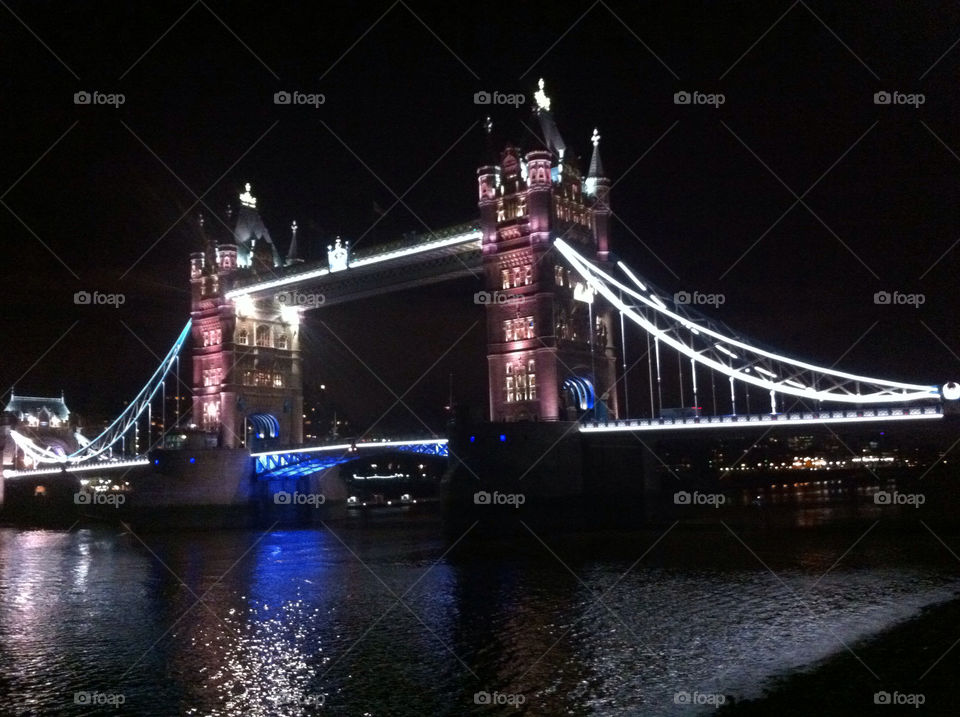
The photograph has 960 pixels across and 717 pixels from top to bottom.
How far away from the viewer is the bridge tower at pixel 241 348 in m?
62.0

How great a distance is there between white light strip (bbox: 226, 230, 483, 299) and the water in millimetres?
17240

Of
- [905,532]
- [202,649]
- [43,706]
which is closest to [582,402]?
[905,532]

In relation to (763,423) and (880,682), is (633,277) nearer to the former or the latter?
(763,423)

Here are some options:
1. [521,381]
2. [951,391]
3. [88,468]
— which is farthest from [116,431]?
[951,391]

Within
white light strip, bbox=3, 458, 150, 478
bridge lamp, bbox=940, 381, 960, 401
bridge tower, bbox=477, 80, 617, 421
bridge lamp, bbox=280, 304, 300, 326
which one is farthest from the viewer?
bridge lamp, bbox=280, 304, 300, 326

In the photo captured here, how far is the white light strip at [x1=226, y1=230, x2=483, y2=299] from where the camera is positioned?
1834 inches

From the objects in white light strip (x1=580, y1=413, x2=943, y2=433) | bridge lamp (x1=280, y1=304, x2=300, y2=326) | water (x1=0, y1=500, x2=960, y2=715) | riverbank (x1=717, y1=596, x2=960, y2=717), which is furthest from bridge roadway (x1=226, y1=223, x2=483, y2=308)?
riverbank (x1=717, y1=596, x2=960, y2=717)

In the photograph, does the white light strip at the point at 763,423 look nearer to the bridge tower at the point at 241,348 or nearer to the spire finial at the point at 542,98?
the spire finial at the point at 542,98

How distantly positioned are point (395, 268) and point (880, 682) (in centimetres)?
3934

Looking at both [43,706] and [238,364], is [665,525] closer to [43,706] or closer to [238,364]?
[43,706]

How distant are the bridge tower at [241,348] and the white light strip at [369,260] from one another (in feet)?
3.81

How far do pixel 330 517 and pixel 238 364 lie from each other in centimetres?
1204

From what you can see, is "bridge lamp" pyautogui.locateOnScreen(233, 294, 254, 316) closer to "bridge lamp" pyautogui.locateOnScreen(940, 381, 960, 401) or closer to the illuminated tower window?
→ the illuminated tower window

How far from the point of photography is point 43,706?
14.9 meters
